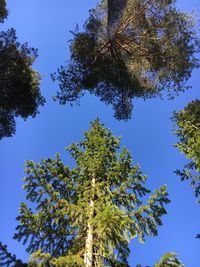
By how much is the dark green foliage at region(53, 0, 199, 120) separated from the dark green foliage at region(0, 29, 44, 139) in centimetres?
142

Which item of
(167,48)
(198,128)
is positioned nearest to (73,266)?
(198,128)

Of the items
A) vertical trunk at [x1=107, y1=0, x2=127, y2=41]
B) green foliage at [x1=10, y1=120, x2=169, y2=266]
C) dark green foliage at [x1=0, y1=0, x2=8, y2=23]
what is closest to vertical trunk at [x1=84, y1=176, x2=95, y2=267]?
green foliage at [x1=10, y1=120, x2=169, y2=266]

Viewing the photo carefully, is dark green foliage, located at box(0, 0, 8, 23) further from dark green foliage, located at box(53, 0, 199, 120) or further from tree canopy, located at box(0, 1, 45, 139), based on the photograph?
dark green foliage, located at box(53, 0, 199, 120)

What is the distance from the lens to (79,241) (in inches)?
377

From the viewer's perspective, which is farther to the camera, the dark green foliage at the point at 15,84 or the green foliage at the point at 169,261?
the dark green foliage at the point at 15,84

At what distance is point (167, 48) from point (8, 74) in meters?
8.26

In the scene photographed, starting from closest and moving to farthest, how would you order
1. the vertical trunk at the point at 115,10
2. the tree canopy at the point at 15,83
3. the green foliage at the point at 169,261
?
the green foliage at the point at 169,261, the vertical trunk at the point at 115,10, the tree canopy at the point at 15,83

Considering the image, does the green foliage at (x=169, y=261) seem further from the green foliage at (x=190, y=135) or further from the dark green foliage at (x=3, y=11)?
the dark green foliage at (x=3, y=11)

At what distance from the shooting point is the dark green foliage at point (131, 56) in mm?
18938

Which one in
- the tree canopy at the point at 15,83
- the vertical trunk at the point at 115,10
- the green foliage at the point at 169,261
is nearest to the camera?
the green foliage at the point at 169,261

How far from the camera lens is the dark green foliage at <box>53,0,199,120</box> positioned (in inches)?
746

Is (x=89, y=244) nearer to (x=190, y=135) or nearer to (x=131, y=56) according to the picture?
(x=190, y=135)

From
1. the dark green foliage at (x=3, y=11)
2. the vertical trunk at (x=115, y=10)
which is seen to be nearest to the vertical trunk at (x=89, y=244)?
the vertical trunk at (x=115, y=10)

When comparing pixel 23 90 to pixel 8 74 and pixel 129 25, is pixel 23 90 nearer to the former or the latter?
pixel 8 74
